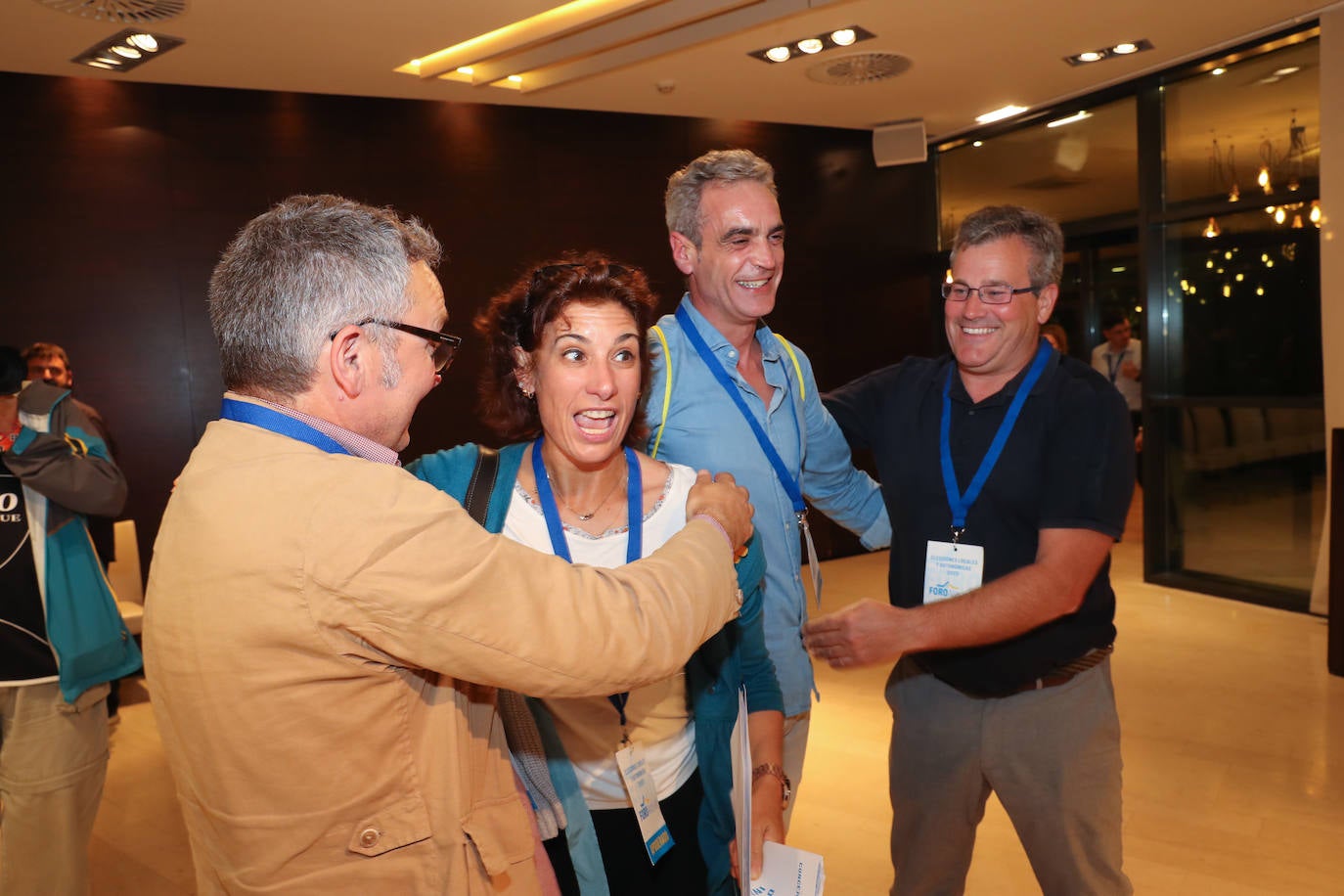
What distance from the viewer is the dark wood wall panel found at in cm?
570

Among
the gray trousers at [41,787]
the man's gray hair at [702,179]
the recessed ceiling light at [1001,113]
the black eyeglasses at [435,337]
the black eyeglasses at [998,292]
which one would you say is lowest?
the gray trousers at [41,787]

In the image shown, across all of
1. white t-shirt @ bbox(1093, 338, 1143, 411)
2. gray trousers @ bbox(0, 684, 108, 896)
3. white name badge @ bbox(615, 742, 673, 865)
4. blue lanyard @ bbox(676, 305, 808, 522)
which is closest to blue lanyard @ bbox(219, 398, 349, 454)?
white name badge @ bbox(615, 742, 673, 865)

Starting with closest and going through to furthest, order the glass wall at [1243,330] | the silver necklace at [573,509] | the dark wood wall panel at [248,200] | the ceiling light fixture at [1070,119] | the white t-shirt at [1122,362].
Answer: the silver necklace at [573,509], the dark wood wall panel at [248,200], the glass wall at [1243,330], the ceiling light fixture at [1070,119], the white t-shirt at [1122,362]

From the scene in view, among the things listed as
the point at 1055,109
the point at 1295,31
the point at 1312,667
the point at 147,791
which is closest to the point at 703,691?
the point at 147,791

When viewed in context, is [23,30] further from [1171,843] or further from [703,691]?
[1171,843]

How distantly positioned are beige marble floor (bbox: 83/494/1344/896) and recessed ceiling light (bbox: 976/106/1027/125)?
4578 millimetres

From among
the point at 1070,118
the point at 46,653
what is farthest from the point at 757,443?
the point at 1070,118

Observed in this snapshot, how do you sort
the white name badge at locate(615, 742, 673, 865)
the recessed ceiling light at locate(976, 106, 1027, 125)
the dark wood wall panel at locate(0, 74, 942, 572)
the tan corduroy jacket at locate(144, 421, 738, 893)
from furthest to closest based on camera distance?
1. the recessed ceiling light at locate(976, 106, 1027, 125)
2. the dark wood wall panel at locate(0, 74, 942, 572)
3. the white name badge at locate(615, 742, 673, 865)
4. the tan corduroy jacket at locate(144, 421, 738, 893)

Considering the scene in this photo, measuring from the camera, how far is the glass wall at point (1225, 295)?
6.20 metres

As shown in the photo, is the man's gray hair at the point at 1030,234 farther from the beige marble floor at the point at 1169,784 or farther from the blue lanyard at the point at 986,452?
the beige marble floor at the point at 1169,784

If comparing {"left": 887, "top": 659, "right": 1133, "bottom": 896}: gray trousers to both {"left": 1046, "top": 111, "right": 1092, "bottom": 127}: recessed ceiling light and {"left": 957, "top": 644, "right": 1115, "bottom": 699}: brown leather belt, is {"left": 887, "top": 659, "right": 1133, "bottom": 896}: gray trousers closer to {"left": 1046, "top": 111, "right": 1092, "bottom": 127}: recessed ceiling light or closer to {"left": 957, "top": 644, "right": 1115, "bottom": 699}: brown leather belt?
{"left": 957, "top": 644, "right": 1115, "bottom": 699}: brown leather belt

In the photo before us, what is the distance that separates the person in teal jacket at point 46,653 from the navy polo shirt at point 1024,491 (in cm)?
229

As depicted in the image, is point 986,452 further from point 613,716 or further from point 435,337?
point 435,337

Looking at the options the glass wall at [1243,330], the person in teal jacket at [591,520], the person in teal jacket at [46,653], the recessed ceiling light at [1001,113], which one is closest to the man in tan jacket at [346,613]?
the person in teal jacket at [591,520]
